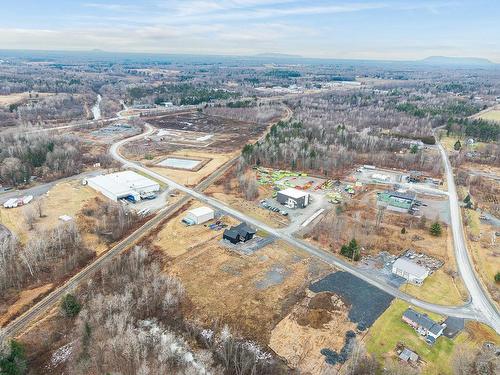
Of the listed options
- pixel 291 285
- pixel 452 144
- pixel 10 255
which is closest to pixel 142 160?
pixel 10 255

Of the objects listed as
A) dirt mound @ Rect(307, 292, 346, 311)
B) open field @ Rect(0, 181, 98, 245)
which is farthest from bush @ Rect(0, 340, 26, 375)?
dirt mound @ Rect(307, 292, 346, 311)

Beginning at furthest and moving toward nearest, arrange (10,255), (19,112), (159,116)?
1. (159,116)
2. (19,112)
3. (10,255)

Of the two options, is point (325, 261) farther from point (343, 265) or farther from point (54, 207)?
point (54, 207)

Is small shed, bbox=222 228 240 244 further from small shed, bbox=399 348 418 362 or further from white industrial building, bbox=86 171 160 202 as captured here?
small shed, bbox=399 348 418 362

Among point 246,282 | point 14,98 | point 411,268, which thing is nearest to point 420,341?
point 411,268

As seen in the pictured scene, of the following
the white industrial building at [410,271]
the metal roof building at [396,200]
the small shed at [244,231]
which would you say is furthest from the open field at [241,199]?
the metal roof building at [396,200]

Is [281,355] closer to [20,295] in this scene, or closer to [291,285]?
[291,285]
